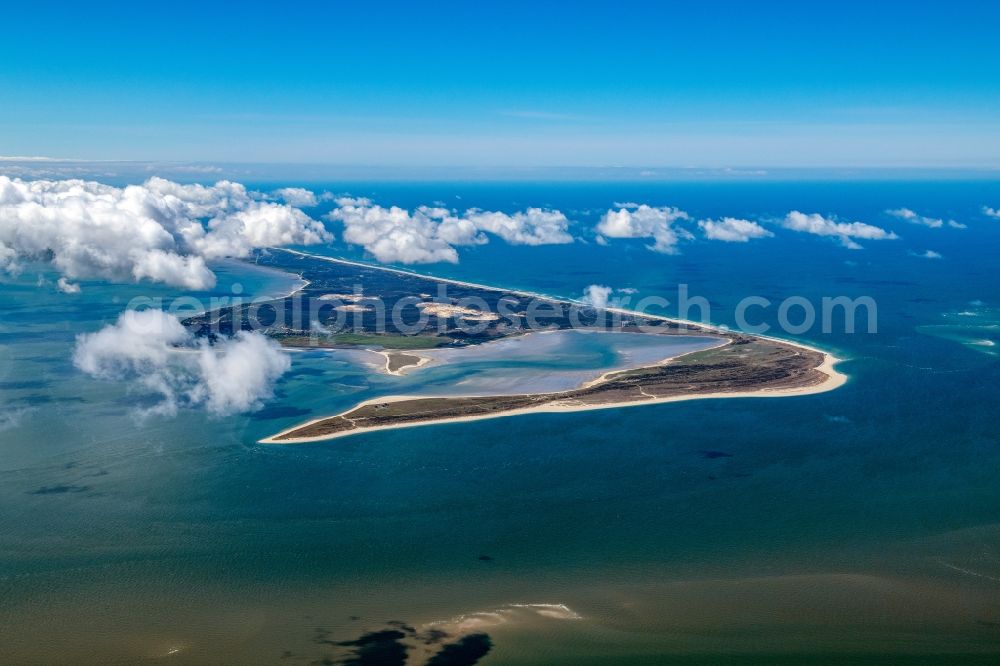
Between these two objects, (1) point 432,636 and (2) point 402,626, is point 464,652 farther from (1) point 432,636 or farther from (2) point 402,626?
(2) point 402,626

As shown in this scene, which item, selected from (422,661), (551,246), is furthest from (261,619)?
(551,246)

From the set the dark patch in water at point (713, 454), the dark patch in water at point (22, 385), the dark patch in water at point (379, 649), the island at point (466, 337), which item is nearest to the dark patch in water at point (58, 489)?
the island at point (466, 337)

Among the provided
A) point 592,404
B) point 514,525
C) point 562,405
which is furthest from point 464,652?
point 592,404

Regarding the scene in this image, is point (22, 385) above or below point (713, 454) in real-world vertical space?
above

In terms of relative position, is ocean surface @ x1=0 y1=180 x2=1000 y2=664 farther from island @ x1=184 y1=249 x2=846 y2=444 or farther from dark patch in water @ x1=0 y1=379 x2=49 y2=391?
island @ x1=184 y1=249 x2=846 y2=444

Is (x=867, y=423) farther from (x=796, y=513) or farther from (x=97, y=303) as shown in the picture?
(x=97, y=303)

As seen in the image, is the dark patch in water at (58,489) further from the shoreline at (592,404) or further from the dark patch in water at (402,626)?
the dark patch in water at (402,626)
